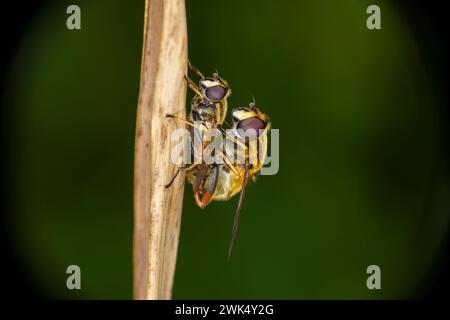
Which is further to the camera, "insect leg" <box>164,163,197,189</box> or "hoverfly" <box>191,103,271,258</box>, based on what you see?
"hoverfly" <box>191,103,271,258</box>

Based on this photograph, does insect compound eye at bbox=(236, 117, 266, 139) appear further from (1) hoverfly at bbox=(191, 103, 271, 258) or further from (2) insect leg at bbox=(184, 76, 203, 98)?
(2) insect leg at bbox=(184, 76, 203, 98)

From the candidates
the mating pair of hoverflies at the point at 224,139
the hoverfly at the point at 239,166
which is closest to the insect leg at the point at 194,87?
the mating pair of hoverflies at the point at 224,139

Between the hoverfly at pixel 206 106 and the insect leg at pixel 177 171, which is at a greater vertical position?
the hoverfly at pixel 206 106

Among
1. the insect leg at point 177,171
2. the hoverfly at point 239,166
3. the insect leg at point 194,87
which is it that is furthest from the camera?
the hoverfly at point 239,166

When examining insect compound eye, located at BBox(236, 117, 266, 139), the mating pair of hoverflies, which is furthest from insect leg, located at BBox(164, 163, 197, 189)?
insect compound eye, located at BBox(236, 117, 266, 139)

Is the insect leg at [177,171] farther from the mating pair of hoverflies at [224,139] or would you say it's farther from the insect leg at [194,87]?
the insect leg at [194,87]

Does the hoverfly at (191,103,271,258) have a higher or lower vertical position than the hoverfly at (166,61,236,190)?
lower

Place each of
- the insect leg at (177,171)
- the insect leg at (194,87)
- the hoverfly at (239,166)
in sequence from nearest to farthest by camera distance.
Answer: the insect leg at (177,171) → the insect leg at (194,87) → the hoverfly at (239,166)
